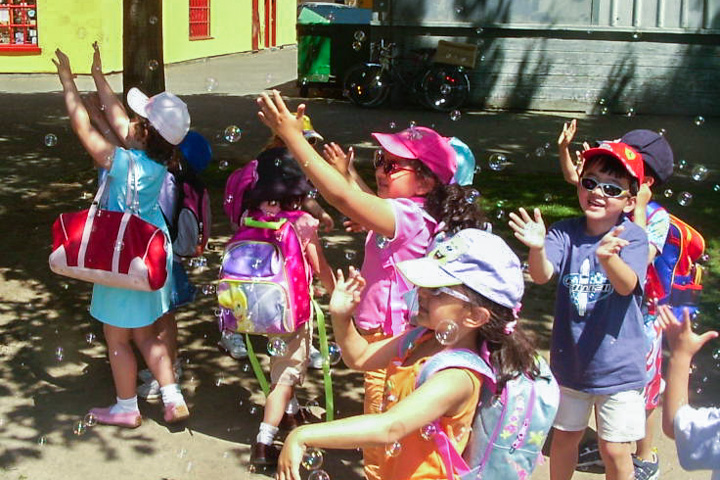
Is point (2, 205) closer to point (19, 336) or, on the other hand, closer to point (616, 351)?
point (19, 336)

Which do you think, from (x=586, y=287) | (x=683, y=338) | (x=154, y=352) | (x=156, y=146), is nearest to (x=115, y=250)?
(x=156, y=146)

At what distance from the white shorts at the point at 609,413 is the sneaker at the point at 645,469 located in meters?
0.62

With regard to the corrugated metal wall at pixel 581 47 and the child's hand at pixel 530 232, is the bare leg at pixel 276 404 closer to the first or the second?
the child's hand at pixel 530 232

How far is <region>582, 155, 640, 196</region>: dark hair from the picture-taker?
A: 12.2ft

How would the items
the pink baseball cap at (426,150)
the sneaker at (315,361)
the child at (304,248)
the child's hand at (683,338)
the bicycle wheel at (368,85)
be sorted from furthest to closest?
the bicycle wheel at (368,85) → the sneaker at (315,361) → the child at (304,248) → the pink baseball cap at (426,150) → the child's hand at (683,338)

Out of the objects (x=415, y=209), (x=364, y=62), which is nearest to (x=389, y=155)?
(x=415, y=209)

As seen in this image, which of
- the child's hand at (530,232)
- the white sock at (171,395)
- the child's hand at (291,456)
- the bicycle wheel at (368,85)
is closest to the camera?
the child's hand at (291,456)

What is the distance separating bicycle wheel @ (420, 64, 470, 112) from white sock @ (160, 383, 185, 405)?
1154 centimetres

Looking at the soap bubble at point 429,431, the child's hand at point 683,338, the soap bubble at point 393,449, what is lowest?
the soap bubble at point 393,449

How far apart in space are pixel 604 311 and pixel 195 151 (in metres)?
2.43

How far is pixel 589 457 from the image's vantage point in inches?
185

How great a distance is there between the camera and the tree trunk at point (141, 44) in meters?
9.09

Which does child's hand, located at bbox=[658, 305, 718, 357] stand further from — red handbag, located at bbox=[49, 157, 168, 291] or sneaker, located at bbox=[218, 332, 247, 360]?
sneaker, located at bbox=[218, 332, 247, 360]

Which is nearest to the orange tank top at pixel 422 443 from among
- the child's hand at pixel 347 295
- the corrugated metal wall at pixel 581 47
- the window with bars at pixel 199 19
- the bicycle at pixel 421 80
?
the child's hand at pixel 347 295
